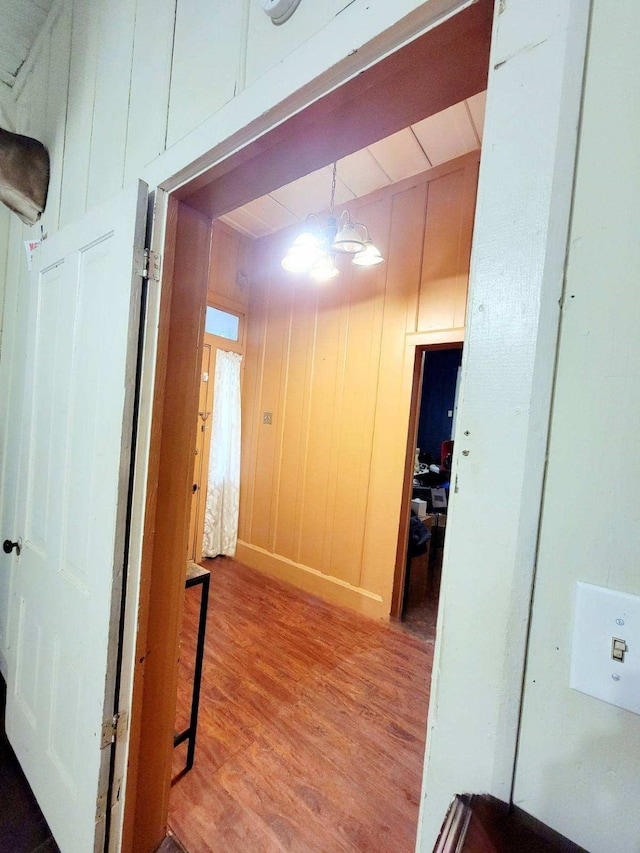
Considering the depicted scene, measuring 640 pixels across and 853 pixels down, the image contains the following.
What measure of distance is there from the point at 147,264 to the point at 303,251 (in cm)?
161

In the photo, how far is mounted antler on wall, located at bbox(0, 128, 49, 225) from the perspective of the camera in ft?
4.75

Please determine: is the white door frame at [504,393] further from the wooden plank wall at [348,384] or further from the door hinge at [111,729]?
the wooden plank wall at [348,384]

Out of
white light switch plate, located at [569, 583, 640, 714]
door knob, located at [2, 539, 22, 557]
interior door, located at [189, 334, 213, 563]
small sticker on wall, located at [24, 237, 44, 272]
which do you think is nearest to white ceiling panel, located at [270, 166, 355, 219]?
interior door, located at [189, 334, 213, 563]

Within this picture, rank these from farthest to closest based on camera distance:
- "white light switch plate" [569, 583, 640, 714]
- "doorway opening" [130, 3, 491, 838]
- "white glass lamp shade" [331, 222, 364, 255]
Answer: "white glass lamp shade" [331, 222, 364, 255] < "doorway opening" [130, 3, 491, 838] < "white light switch plate" [569, 583, 640, 714]

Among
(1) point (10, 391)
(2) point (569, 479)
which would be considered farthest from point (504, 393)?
(1) point (10, 391)

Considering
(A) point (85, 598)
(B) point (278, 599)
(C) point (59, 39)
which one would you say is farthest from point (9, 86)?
(B) point (278, 599)

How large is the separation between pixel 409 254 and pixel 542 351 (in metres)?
2.50

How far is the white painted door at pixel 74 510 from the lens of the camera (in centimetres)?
101

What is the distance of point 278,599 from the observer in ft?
9.53

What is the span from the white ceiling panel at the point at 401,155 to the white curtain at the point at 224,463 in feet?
6.78

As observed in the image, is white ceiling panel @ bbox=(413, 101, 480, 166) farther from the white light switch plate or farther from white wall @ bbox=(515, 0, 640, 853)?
the white light switch plate

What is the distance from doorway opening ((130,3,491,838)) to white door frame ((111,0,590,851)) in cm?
18

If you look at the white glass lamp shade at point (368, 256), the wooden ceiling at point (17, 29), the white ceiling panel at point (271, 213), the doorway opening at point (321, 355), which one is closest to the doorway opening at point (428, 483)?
the doorway opening at point (321, 355)

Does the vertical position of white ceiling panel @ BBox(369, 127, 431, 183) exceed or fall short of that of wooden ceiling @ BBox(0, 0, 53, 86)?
it exceeds it
